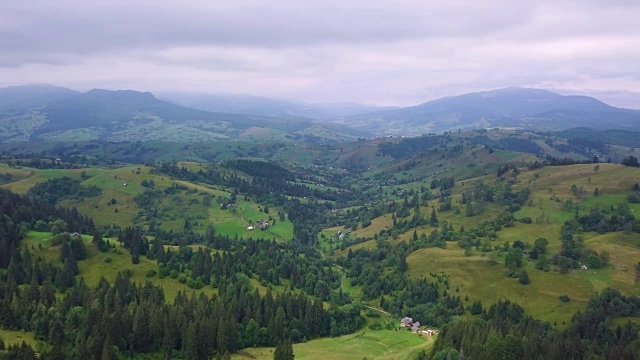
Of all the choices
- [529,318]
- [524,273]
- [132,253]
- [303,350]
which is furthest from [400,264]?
[132,253]

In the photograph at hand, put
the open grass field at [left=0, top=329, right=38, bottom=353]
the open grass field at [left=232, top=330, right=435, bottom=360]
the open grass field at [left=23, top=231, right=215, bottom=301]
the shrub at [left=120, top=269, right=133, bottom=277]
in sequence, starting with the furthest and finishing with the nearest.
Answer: the shrub at [left=120, top=269, right=133, bottom=277], the open grass field at [left=23, top=231, right=215, bottom=301], the open grass field at [left=232, top=330, right=435, bottom=360], the open grass field at [left=0, top=329, right=38, bottom=353]

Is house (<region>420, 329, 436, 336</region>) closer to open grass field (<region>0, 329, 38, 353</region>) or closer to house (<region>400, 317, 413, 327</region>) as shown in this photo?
house (<region>400, 317, 413, 327</region>)

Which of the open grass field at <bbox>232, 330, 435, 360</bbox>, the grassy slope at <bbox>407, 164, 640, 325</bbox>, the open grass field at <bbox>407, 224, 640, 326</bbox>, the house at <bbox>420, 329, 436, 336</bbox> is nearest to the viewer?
the open grass field at <bbox>232, 330, 435, 360</bbox>

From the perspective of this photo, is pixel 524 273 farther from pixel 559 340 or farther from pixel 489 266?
pixel 559 340

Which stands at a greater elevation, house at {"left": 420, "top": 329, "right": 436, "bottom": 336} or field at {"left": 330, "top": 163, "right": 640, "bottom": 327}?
field at {"left": 330, "top": 163, "right": 640, "bottom": 327}

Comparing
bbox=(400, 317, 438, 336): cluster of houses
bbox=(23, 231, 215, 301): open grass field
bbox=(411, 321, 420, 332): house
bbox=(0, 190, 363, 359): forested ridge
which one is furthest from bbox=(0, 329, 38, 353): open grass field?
bbox=(411, 321, 420, 332): house

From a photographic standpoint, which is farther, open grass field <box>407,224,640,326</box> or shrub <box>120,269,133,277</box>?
open grass field <box>407,224,640,326</box>
